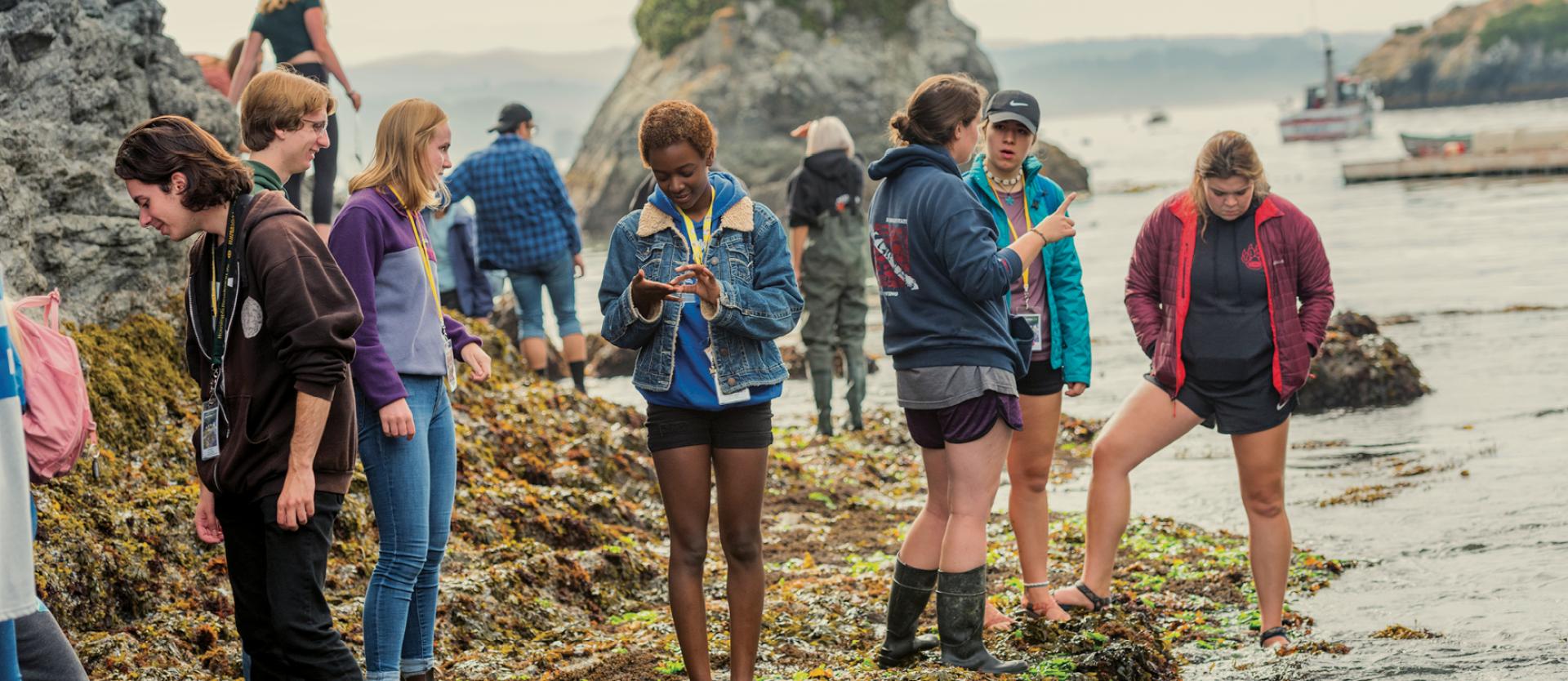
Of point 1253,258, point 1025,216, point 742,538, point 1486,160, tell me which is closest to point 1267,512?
point 1253,258

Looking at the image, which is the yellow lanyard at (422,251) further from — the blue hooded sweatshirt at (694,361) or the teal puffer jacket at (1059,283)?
the teal puffer jacket at (1059,283)

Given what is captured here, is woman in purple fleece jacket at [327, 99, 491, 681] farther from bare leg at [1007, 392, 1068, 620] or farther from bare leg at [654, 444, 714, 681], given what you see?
bare leg at [1007, 392, 1068, 620]

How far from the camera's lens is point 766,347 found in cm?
476

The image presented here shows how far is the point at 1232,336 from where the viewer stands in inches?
224

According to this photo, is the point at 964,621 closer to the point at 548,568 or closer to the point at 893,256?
the point at 893,256

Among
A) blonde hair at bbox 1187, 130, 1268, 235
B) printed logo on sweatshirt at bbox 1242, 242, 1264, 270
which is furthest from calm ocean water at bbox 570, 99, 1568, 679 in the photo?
blonde hair at bbox 1187, 130, 1268, 235

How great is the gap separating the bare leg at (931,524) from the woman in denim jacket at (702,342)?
74 centimetres

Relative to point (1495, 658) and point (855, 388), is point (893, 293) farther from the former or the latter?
point (855, 388)

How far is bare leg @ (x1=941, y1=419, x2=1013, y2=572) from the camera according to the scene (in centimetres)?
508

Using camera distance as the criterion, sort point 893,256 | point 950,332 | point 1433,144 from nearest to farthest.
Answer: point 950,332
point 893,256
point 1433,144

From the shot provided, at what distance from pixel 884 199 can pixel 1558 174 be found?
42221 mm

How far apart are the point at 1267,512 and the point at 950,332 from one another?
1723 mm

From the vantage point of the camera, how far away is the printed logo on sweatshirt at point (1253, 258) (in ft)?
18.5

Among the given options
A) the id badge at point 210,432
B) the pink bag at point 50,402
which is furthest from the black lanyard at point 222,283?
the pink bag at point 50,402
